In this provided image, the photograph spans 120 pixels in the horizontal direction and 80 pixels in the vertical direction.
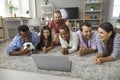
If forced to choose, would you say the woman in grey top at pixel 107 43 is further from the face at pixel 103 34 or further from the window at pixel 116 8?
the window at pixel 116 8

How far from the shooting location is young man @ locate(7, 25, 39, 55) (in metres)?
1.75

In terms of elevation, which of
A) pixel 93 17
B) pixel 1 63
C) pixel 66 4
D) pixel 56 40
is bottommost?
pixel 1 63

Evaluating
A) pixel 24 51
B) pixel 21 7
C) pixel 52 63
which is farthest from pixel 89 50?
pixel 21 7

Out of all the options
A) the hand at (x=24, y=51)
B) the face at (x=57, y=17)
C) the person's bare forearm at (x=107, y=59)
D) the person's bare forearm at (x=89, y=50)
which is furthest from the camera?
the face at (x=57, y=17)

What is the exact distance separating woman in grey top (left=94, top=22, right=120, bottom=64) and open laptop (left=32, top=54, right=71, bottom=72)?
34cm

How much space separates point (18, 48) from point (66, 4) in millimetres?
3935

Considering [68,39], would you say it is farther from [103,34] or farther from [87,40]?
[103,34]

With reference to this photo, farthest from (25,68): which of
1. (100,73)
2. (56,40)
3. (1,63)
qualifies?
(56,40)

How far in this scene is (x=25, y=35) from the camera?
5.84 ft

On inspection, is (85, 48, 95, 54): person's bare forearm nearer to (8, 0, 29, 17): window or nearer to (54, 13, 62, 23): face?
(54, 13, 62, 23): face

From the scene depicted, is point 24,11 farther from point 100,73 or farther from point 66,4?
point 100,73

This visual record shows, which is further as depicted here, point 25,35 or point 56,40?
point 56,40

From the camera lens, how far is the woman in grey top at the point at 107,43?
1388 mm

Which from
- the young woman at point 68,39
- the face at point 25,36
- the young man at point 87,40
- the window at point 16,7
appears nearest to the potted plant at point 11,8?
the window at point 16,7
